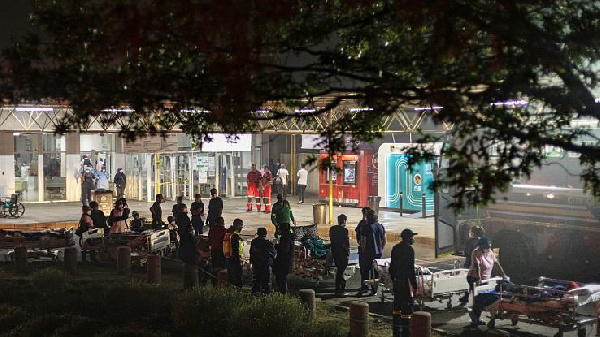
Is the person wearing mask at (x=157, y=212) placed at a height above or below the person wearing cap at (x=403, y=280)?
above

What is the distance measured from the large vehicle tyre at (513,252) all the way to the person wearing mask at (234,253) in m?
6.27

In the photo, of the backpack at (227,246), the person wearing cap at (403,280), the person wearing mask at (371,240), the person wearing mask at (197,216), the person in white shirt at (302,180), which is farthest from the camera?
the person in white shirt at (302,180)

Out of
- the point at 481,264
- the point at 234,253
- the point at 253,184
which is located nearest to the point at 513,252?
the point at 481,264

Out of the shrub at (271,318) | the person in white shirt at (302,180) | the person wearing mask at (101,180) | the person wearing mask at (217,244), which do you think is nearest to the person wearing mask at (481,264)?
the shrub at (271,318)

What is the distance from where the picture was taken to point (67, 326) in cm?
1238

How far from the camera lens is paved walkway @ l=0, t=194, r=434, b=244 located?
25.1m

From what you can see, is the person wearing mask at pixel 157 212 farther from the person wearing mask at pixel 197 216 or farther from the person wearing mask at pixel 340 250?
the person wearing mask at pixel 340 250

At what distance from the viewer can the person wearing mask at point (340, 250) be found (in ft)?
50.6

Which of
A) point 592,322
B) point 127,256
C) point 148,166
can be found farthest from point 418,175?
point 592,322

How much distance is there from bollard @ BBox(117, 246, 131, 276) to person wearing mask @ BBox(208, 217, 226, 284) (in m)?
2.53

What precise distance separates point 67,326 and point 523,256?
1012 centimetres

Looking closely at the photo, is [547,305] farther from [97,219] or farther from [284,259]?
[97,219]

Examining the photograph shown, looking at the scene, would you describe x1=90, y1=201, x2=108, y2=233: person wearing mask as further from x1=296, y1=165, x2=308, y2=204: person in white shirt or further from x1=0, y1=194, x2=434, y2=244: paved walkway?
x1=296, y1=165, x2=308, y2=204: person in white shirt

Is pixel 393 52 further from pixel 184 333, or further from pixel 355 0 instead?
pixel 184 333
